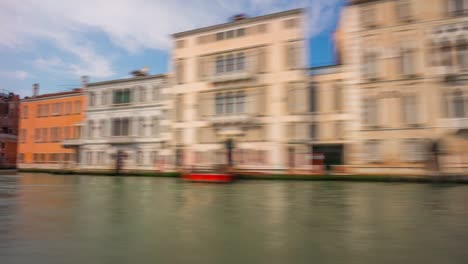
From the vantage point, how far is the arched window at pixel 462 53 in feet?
85.6

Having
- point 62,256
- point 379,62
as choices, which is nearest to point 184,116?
point 379,62

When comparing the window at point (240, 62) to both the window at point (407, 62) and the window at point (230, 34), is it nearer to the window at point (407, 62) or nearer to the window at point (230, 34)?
the window at point (230, 34)

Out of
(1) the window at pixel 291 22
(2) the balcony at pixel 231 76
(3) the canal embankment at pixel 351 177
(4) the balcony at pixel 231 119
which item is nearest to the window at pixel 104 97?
(3) the canal embankment at pixel 351 177

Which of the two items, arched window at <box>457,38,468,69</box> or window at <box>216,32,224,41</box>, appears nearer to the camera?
arched window at <box>457,38,468,69</box>

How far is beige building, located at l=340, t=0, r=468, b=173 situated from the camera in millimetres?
26094

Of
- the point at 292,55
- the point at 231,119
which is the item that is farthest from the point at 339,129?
the point at 231,119

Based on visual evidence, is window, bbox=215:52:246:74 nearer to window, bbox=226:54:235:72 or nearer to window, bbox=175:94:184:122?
window, bbox=226:54:235:72

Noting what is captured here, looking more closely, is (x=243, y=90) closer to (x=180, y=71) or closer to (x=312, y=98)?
(x=312, y=98)

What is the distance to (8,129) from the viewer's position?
62562 millimetres

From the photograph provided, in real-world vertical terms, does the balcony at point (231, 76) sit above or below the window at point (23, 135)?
above

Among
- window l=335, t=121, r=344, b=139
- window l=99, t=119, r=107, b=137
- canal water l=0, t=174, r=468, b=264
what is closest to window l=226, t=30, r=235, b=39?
window l=335, t=121, r=344, b=139

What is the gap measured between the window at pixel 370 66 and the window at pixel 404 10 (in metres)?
3.17

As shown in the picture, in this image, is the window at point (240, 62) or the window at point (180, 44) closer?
the window at point (240, 62)

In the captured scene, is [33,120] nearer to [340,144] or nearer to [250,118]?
[250,118]
